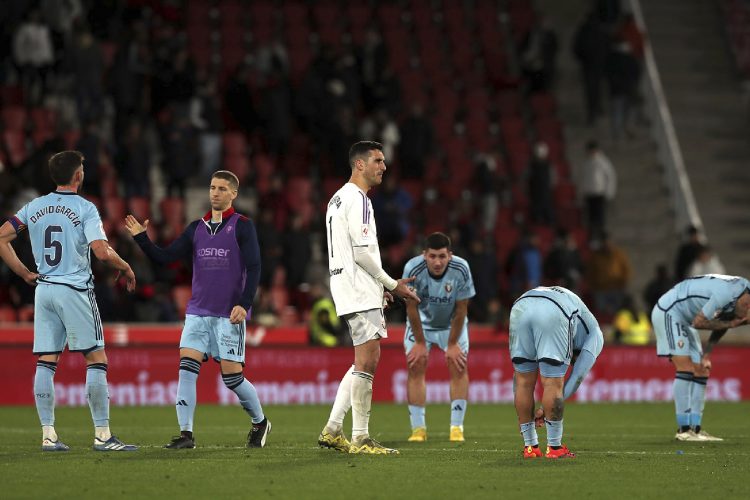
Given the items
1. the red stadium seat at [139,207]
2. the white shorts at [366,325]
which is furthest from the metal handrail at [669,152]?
the white shorts at [366,325]

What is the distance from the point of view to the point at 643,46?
103ft

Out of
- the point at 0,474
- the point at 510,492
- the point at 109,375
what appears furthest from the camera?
the point at 109,375

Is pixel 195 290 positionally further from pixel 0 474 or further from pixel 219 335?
pixel 0 474

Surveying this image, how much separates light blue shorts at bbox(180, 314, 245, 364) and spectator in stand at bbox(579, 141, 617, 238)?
16425mm

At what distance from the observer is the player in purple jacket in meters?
12.6

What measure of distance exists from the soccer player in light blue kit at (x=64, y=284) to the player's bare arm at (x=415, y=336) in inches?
126

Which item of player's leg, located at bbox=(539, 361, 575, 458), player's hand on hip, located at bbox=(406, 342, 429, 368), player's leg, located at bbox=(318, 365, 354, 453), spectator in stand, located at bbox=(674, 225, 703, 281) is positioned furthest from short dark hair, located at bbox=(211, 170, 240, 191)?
spectator in stand, located at bbox=(674, 225, 703, 281)

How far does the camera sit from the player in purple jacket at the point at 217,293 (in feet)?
41.3

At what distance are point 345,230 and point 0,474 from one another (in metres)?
3.56

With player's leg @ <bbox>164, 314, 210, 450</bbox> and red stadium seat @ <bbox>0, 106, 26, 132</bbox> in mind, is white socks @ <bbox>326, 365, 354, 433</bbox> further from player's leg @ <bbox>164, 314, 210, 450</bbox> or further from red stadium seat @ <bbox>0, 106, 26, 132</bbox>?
red stadium seat @ <bbox>0, 106, 26, 132</bbox>

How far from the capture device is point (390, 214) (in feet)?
83.9

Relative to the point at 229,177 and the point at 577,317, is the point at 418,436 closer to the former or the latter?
the point at 577,317

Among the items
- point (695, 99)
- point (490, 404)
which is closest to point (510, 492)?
point (490, 404)

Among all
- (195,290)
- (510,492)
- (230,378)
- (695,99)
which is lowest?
(510,492)
